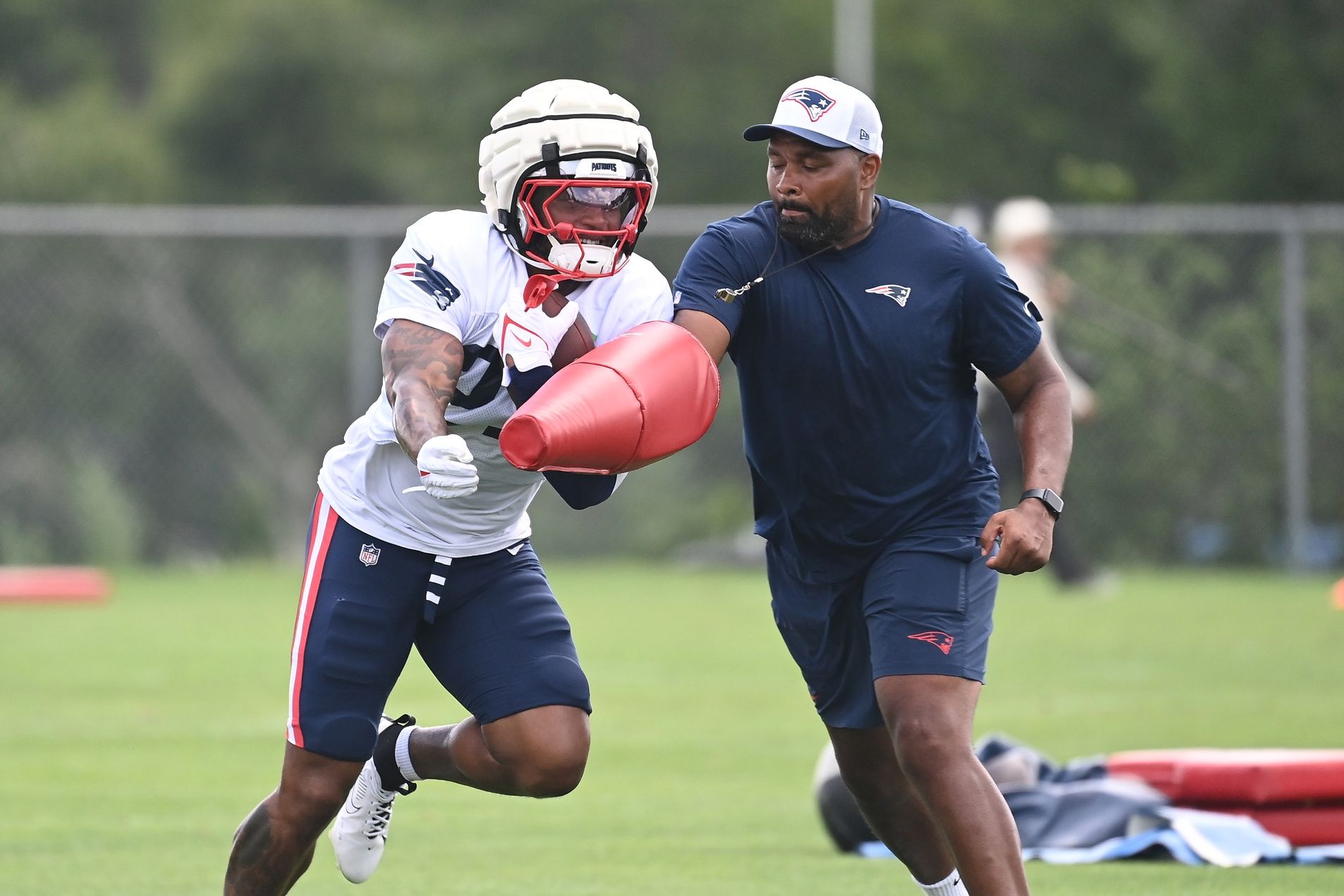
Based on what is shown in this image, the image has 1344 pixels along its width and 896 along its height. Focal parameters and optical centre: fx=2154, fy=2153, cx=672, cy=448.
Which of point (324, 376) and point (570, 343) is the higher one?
point (570, 343)

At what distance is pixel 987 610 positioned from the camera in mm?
5328

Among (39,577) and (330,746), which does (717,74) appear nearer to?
(39,577)

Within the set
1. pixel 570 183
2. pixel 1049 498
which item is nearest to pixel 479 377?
pixel 570 183

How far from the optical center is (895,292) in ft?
17.4

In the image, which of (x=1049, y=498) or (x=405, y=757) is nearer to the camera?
(x=1049, y=498)

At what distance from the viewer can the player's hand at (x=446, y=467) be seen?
14.8ft

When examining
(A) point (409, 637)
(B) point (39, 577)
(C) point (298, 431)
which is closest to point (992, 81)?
(C) point (298, 431)

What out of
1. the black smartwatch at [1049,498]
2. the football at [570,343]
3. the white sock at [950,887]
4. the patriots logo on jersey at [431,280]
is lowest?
the white sock at [950,887]

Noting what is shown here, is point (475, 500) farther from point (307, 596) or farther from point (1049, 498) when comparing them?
point (1049, 498)

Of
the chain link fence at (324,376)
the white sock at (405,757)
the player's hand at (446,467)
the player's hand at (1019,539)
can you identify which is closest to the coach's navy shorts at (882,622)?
the player's hand at (1019,539)

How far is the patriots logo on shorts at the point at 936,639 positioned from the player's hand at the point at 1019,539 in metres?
0.21

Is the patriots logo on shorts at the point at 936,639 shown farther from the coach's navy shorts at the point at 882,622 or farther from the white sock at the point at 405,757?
the white sock at the point at 405,757

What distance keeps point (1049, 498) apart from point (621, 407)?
3.50ft

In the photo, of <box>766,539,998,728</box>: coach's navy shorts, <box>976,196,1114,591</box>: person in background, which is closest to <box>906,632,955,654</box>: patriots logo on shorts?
<box>766,539,998,728</box>: coach's navy shorts
